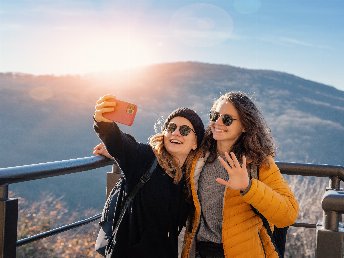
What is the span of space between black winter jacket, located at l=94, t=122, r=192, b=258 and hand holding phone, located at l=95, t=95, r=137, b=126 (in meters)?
0.04

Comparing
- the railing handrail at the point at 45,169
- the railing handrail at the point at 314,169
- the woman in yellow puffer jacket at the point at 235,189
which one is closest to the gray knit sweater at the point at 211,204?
the woman in yellow puffer jacket at the point at 235,189

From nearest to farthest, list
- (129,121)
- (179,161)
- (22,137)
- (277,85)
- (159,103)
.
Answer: (129,121), (179,161), (22,137), (159,103), (277,85)

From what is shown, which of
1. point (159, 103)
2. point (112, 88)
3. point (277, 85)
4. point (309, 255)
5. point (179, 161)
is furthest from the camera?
point (277, 85)

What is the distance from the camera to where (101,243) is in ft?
8.41

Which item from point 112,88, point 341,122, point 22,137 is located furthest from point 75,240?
point 341,122

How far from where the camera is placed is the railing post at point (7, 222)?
2.04m

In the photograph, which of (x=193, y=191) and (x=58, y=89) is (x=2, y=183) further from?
(x=58, y=89)

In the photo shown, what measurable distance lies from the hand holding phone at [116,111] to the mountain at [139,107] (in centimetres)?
2328

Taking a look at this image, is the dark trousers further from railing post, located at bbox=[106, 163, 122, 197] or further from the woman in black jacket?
railing post, located at bbox=[106, 163, 122, 197]

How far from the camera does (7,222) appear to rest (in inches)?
81.0

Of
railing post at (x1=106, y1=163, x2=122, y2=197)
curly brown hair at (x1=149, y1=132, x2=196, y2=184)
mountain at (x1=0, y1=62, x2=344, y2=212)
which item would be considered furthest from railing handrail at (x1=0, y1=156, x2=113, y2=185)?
mountain at (x1=0, y1=62, x2=344, y2=212)

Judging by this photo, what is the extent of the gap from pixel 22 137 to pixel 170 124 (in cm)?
4297

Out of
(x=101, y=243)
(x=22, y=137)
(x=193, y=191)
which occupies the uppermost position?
(x=193, y=191)

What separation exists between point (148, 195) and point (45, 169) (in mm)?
508
